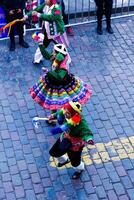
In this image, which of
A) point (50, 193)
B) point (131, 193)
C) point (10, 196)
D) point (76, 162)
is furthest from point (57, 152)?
point (131, 193)

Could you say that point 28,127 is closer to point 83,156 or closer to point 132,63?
point 83,156

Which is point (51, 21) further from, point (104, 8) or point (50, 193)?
point (50, 193)

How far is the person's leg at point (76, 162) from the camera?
7.54m

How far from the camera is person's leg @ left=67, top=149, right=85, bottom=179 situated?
24.7 ft

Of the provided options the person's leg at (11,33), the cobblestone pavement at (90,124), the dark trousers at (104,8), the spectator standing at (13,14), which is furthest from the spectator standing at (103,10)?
the person's leg at (11,33)

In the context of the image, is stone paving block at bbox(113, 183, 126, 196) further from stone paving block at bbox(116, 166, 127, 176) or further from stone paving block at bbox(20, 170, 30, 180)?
stone paving block at bbox(20, 170, 30, 180)

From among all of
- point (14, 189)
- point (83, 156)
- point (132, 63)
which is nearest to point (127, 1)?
point (132, 63)

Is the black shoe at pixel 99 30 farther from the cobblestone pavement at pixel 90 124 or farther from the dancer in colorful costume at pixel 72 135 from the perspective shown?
the dancer in colorful costume at pixel 72 135

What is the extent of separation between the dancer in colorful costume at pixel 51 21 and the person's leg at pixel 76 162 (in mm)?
3085

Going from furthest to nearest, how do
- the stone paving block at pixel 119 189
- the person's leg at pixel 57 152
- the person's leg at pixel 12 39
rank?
1. the person's leg at pixel 12 39
2. the stone paving block at pixel 119 189
3. the person's leg at pixel 57 152

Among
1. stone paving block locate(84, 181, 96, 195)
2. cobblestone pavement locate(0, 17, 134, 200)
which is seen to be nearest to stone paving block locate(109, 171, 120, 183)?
cobblestone pavement locate(0, 17, 134, 200)

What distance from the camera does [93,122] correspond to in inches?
354

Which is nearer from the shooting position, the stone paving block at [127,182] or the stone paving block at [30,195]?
the stone paving block at [30,195]

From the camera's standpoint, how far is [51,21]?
953 cm
